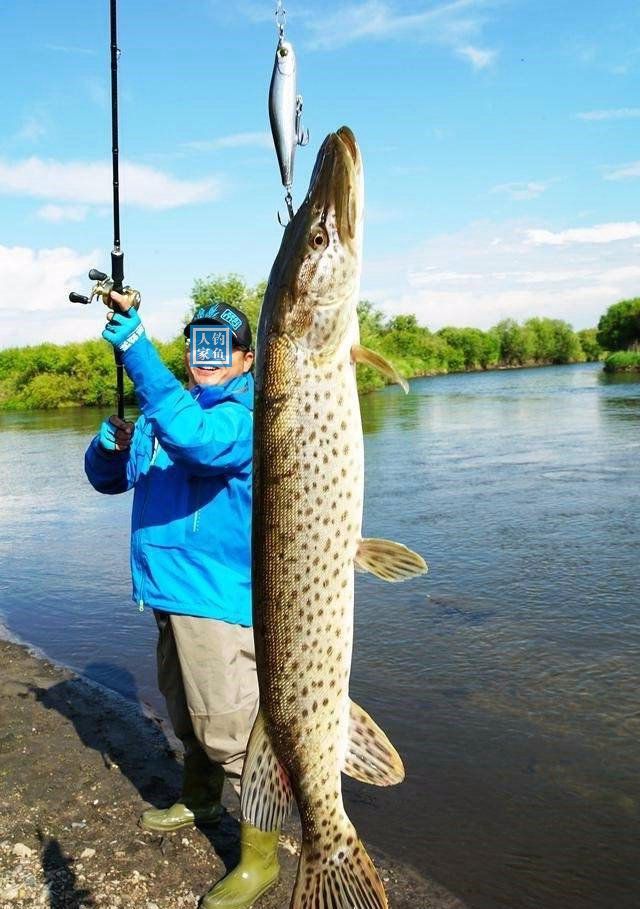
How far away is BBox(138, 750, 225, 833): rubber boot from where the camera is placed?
14.1 feet

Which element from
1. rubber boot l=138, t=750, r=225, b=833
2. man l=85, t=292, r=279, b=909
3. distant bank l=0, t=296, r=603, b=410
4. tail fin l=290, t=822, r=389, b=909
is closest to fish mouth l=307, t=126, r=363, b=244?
man l=85, t=292, r=279, b=909

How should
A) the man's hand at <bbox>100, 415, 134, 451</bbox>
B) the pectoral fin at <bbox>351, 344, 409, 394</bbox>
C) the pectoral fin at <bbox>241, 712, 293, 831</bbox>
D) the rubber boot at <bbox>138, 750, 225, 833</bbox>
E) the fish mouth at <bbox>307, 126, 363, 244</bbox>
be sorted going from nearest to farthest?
the fish mouth at <bbox>307, 126, 363, 244</bbox> < the pectoral fin at <bbox>351, 344, 409, 394</bbox> < the pectoral fin at <bbox>241, 712, 293, 831</bbox> < the man's hand at <bbox>100, 415, 134, 451</bbox> < the rubber boot at <bbox>138, 750, 225, 833</bbox>

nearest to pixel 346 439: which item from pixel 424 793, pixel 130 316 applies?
pixel 130 316

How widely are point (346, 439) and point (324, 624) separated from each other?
0.66 metres

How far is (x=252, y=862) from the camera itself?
3.76 m

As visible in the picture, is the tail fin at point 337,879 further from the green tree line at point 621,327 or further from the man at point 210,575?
the green tree line at point 621,327

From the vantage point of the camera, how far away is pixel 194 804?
14.3 feet

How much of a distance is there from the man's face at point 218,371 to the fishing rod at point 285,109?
907 millimetres

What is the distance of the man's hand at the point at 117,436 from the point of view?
405 cm

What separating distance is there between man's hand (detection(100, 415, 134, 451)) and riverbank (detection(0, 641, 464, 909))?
210cm

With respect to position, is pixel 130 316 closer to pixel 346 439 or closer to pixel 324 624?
pixel 346 439

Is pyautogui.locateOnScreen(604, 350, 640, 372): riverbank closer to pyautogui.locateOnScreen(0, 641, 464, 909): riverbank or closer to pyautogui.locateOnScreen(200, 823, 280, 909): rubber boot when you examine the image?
pyautogui.locateOnScreen(0, 641, 464, 909): riverbank

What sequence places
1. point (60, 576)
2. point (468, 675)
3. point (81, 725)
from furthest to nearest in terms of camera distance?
1. point (60, 576)
2. point (468, 675)
3. point (81, 725)

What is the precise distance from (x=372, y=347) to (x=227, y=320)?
6843cm
